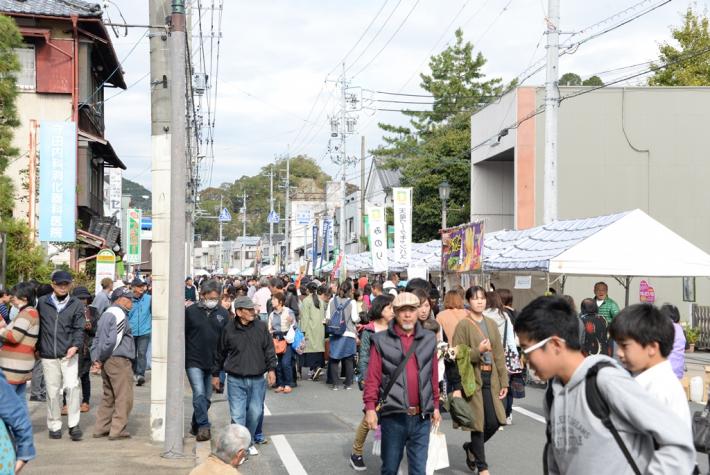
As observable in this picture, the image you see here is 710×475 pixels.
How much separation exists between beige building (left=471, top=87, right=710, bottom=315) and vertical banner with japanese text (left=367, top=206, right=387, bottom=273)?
5402 millimetres

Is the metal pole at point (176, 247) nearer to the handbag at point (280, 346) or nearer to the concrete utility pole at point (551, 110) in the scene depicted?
the handbag at point (280, 346)

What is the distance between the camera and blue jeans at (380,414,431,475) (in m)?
6.84

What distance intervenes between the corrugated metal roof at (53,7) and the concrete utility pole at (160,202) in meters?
19.9

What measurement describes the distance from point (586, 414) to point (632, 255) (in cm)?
1371

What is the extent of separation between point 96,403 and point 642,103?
23374 millimetres

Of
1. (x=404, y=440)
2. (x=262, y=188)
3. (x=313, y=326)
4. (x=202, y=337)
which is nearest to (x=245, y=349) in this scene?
(x=202, y=337)

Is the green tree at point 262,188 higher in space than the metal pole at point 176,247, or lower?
higher

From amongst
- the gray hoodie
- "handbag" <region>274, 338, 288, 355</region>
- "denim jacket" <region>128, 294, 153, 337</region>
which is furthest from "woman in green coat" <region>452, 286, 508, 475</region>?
"denim jacket" <region>128, 294, 153, 337</region>

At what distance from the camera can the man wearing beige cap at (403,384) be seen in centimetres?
677

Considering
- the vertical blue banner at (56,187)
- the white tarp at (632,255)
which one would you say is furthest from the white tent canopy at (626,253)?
the vertical blue banner at (56,187)

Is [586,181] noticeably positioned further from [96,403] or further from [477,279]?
[96,403]

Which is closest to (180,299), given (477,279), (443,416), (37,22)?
(443,416)

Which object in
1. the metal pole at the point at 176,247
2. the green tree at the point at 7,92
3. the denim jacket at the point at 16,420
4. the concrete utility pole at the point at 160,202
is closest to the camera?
the denim jacket at the point at 16,420

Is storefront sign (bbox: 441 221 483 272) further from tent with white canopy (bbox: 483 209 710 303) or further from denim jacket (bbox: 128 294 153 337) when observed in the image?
denim jacket (bbox: 128 294 153 337)
